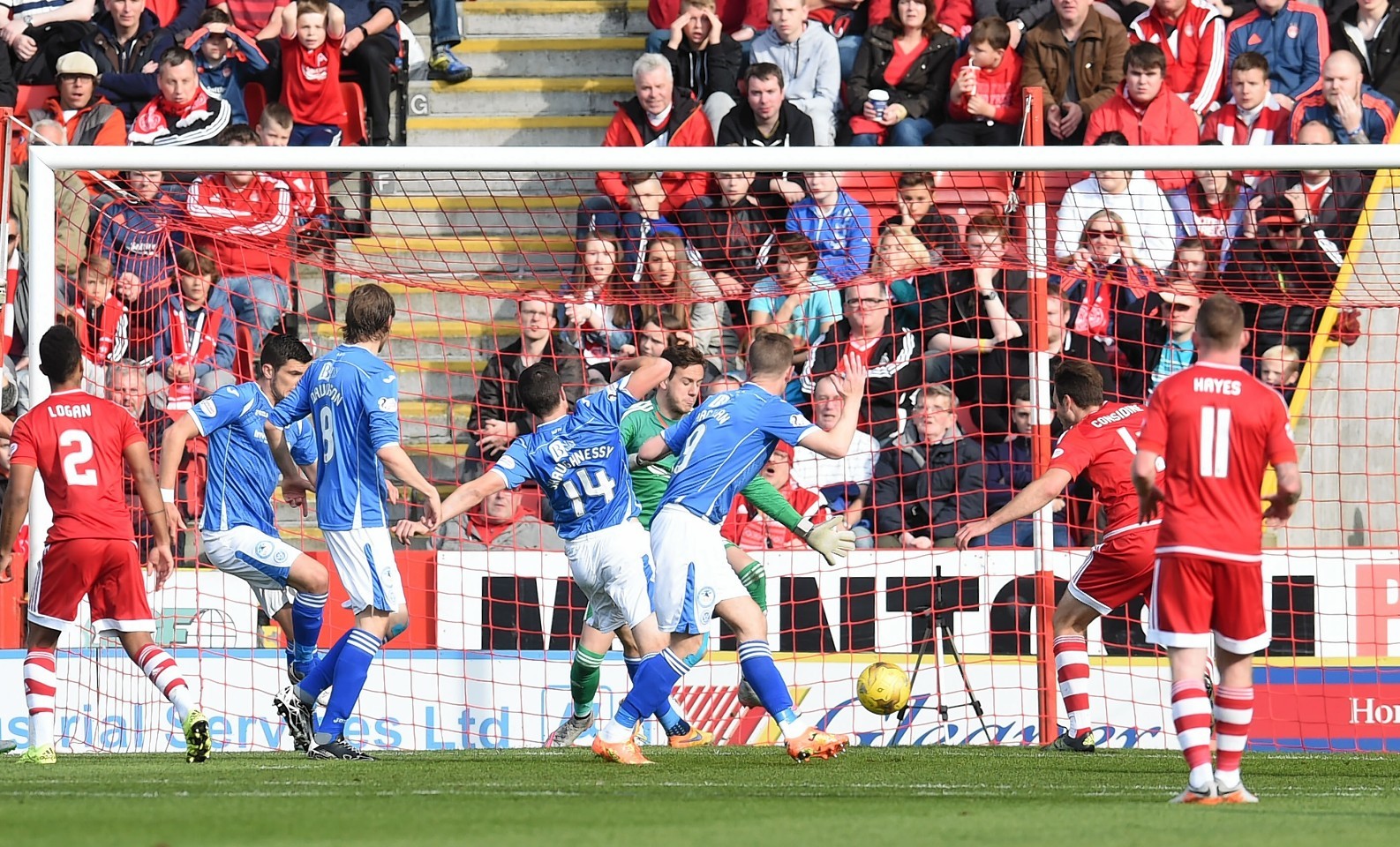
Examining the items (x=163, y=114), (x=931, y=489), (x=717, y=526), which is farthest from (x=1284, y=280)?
(x=163, y=114)

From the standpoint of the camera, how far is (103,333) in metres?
11.9

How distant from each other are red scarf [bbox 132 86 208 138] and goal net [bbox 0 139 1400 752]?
1.41 m

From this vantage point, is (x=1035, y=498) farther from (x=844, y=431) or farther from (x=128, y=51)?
(x=128, y=51)

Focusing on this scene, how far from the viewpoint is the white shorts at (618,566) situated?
29.7 feet

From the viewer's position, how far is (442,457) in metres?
13.5

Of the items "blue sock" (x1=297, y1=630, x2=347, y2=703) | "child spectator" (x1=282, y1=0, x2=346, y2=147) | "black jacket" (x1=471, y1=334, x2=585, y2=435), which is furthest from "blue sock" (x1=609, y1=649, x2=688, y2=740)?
"child spectator" (x1=282, y1=0, x2=346, y2=147)

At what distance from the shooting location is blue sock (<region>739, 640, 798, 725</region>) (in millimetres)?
8320

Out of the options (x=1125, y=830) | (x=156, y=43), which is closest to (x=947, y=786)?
(x=1125, y=830)

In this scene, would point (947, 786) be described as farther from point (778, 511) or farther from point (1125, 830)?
point (778, 511)

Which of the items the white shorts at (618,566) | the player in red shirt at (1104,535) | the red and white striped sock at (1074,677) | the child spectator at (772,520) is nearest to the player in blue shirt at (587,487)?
the white shorts at (618,566)

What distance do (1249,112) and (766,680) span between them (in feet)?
25.0

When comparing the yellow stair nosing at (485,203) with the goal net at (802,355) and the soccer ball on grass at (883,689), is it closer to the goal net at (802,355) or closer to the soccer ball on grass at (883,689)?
the goal net at (802,355)

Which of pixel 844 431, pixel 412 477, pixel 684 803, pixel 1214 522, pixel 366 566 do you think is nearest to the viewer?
pixel 684 803

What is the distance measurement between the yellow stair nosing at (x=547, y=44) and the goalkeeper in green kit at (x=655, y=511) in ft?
20.0
